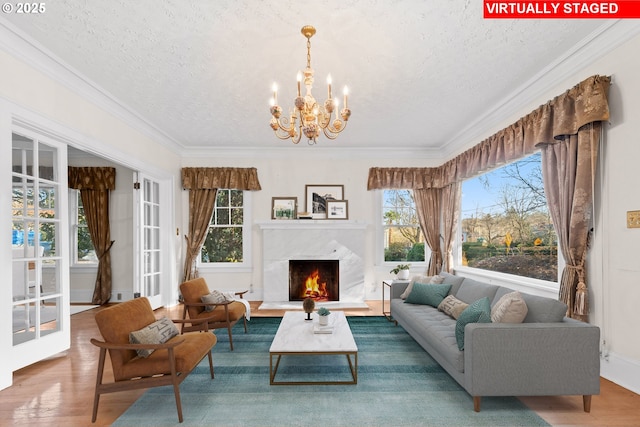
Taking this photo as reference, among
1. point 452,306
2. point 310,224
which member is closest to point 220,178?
point 310,224

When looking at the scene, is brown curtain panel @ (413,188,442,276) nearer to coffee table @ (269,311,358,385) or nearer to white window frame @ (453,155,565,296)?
white window frame @ (453,155,565,296)

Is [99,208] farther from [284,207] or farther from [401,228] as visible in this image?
[401,228]

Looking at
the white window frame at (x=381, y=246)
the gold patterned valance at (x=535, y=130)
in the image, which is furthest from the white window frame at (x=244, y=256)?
the gold patterned valance at (x=535, y=130)

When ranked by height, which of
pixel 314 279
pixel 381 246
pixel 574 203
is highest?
pixel 574 203

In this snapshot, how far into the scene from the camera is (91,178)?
6469 millimetres

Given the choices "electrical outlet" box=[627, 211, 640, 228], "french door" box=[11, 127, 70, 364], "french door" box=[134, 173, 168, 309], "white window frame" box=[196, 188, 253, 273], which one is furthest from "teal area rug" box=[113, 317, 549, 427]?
"white window frame" box=[196, 188, 253, 273]

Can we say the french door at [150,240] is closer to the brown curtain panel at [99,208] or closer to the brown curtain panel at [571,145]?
the brown curtain panel at [99,208]

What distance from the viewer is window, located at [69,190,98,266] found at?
6.57 m

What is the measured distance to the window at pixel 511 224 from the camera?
406 centimetres

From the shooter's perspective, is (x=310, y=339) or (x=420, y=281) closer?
(x=310, y=339)

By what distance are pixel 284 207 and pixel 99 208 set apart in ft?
11.1

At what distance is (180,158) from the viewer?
6668 mm

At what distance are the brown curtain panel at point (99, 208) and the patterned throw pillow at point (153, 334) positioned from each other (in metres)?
4.37

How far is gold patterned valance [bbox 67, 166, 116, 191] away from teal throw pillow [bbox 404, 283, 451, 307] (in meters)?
5.63
